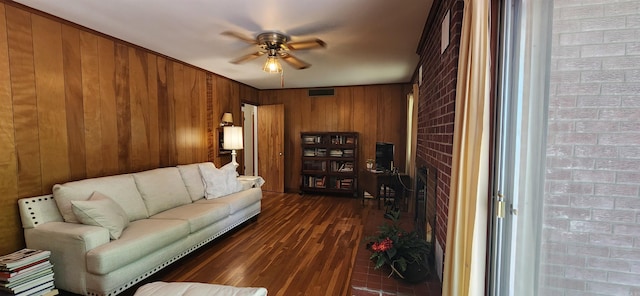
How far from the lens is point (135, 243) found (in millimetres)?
2031

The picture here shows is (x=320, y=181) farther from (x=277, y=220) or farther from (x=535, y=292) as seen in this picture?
(x=535, y=292)

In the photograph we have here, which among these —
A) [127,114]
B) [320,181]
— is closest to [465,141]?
[127,114]

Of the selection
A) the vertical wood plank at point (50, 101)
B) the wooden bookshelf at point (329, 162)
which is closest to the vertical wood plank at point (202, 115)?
the vertical wood plank at point (50, 101)

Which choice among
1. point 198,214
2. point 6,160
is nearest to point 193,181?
point 198,214

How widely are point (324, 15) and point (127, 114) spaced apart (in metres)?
2.60

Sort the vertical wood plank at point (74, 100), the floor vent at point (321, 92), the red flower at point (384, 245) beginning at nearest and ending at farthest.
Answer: the red flower at point (384, 245), the vertical wood plank at point (74, 100), the floor vent at point (321, 92)

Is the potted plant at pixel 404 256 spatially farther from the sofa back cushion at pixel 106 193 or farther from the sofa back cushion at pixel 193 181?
the sofa back cushion at pixel 193 181

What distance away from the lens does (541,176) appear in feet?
3.03

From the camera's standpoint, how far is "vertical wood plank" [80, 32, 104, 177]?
2.59 m

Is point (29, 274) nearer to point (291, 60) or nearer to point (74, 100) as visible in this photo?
point (74, 100)

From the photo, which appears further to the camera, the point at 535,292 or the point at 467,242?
the point at 467,242

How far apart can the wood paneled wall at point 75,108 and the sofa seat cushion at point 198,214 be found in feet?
2.74

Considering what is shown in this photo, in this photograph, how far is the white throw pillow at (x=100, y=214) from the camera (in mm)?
2031

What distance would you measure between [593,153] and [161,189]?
139 inches
